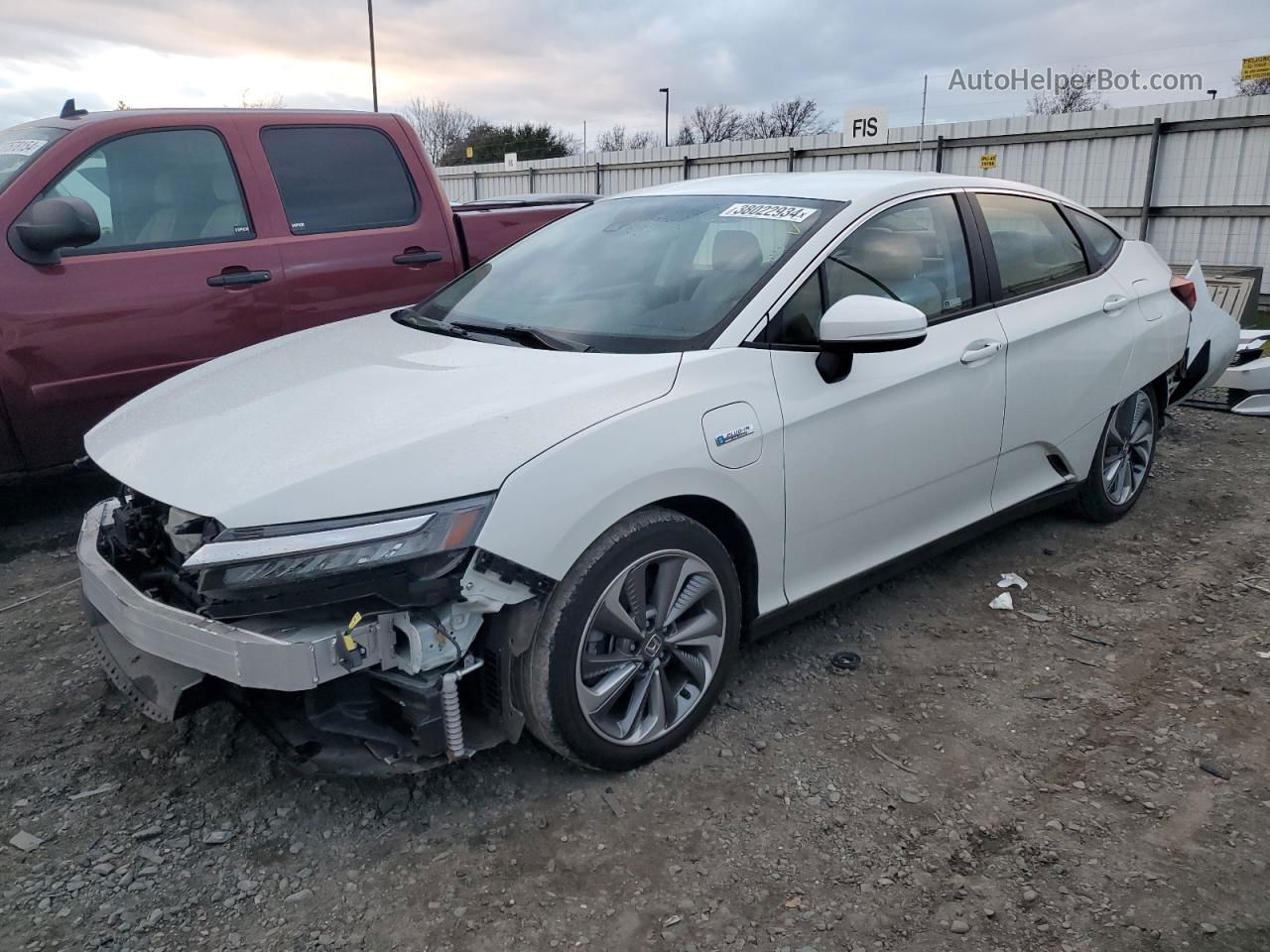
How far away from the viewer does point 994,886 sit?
8.16ft

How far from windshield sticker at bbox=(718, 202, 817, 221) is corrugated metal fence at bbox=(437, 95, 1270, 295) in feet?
31.3

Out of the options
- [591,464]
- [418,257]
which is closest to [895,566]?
[591,464]

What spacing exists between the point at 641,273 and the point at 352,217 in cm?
248

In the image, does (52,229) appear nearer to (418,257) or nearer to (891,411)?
(418,257)

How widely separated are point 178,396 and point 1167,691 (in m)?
3.38

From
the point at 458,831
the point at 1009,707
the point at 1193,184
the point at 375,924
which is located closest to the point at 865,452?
the point at 1009,707

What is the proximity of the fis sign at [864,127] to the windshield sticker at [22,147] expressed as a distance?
1249 centimetres

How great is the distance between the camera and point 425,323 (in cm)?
369

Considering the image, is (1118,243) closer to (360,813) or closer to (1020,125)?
(360,813)

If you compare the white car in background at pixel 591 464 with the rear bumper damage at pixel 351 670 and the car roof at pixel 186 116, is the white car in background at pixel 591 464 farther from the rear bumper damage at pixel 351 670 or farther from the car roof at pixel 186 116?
the car roof at pixel 186 116

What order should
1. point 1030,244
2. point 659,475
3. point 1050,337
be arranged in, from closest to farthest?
point 659,475 < point 1050,337 < point 1030,244

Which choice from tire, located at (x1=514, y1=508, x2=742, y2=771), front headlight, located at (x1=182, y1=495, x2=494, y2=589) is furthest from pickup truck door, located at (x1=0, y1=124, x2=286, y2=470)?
tire, located at (x1=514, y1=508, x2=742, y2=771)

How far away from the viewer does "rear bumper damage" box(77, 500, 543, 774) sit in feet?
7.68

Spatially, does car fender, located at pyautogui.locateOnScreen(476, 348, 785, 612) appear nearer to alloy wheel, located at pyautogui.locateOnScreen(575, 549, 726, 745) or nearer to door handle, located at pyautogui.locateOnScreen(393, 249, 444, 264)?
alloy wheel, located at pyautogui.locateOnScreen(575, 549, 726, 745)
